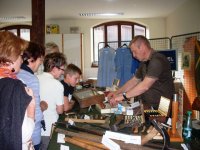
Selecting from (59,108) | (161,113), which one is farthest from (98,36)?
(161,113)

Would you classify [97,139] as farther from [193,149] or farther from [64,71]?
[64,71]

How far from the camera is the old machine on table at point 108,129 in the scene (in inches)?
52.9

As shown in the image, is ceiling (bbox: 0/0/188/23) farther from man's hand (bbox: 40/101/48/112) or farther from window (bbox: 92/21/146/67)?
man's hand (bbox: 40/101/48/112)

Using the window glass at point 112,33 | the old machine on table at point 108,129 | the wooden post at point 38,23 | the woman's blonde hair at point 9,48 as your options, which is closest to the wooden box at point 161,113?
the old machine on table at point 108,129

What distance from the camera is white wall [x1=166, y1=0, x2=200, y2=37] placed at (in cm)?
508

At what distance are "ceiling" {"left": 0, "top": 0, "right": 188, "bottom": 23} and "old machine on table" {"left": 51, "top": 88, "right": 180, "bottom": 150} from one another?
3.68 metres

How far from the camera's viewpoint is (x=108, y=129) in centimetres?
163

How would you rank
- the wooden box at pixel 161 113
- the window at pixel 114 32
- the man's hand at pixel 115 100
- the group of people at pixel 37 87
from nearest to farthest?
the group of people at pixel 37 87 < the wooden box at pixel 161 113 < the man's hand at pixel 115 100 < the window at pixel 114 32

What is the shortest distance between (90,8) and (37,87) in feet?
16.2

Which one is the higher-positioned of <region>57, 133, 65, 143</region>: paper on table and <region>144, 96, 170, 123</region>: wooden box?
<region>144, 96, 170, 123</region>: wooden box

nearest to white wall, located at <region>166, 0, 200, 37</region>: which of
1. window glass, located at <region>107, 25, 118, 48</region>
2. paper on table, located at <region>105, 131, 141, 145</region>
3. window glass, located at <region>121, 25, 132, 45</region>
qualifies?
window glass, located at <region>121, 25, 132, 45</region>

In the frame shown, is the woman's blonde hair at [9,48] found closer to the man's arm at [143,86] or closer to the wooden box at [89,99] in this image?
the wooden box at [89,99]

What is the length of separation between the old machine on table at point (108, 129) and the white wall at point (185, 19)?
3.48m

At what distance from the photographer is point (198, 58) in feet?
12.9
